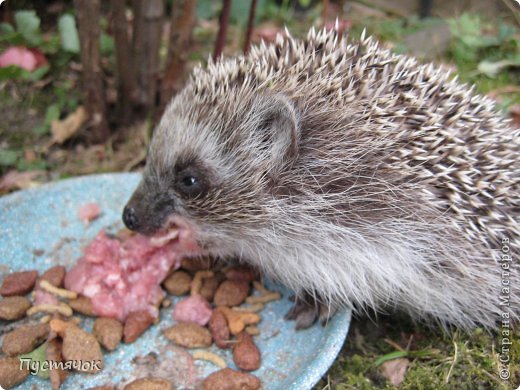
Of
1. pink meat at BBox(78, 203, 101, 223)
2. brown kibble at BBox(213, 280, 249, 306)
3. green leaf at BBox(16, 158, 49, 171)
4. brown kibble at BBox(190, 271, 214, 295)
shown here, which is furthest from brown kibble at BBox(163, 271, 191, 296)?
green leaf at BBox(16, 158, 49, 171)

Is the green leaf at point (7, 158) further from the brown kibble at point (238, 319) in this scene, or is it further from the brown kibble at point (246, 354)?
the brown kibble at point (246, 354)

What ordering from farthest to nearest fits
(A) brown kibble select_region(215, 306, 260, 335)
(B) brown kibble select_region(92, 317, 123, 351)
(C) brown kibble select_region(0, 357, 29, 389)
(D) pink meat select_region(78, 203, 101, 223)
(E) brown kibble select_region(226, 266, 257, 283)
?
(D) pink meat select_region(78, 203, 101, 223) < (E) brown kibble select_region(226, 266, 257, 283) < (A) brown kibble select_region(215, 306, 260, 335) < (B) brown kibble select_region(92, 317, 123, 351) < (C) brown kibble select_region(0, 357, 29, 389)

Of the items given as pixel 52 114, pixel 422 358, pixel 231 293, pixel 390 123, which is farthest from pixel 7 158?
pixel 422 358

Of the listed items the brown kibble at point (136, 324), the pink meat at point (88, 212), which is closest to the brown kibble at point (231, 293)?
the brown kibble at point (136, 324)

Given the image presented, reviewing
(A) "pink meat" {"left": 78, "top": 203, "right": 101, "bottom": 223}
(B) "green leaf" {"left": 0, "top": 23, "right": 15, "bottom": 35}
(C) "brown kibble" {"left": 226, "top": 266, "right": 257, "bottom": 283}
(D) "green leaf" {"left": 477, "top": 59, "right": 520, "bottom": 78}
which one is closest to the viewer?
(C) "brown kibble" {"left": 226, "top": 266, "right": 257, "bottom": 283}

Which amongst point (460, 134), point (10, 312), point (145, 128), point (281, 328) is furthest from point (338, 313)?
point (145, 128)

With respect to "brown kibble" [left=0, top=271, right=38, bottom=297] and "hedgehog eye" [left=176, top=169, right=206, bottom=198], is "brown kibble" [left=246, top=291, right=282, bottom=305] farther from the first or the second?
"brown kibble" [left=0, top=271, right=38, bottom=297]

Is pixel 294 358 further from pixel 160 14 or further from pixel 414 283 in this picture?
pixel 160 14

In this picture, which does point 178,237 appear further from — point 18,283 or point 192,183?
point 18,283
